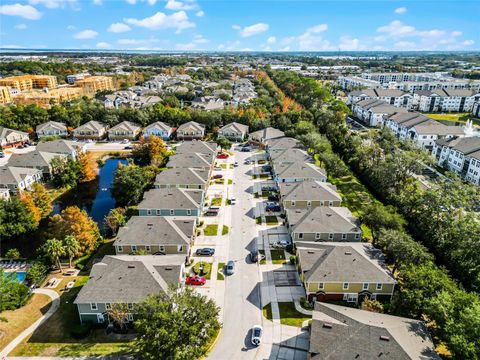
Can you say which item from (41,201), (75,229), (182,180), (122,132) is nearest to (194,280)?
(75,229)

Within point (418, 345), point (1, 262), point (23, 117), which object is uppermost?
point (23, 117)

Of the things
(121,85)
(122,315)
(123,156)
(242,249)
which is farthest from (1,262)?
(121,85)

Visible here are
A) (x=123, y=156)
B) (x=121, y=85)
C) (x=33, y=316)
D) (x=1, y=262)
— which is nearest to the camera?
(x=33, y=316)

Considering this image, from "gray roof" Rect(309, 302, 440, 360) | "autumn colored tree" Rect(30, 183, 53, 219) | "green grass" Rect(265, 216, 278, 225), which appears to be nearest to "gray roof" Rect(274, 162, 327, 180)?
"green grass" Rect(265, 216, 278, 225)

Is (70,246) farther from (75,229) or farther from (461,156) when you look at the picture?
(461,156)

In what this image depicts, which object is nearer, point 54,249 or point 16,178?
point 54,249

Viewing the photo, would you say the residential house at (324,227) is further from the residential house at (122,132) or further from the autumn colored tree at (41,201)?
the residential house at (122,132)

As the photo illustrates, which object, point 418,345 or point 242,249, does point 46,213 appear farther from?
point 418,345
